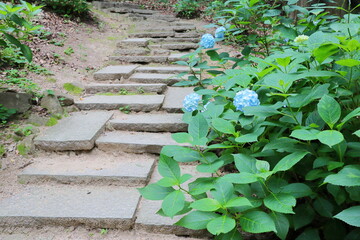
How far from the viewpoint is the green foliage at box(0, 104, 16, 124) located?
2410mm

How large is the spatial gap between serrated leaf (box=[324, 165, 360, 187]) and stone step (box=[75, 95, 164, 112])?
78.7 inches

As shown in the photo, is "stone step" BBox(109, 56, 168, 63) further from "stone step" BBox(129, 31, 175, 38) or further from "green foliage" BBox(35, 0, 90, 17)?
"green foliage" BBox(35, 0, 90, 17)

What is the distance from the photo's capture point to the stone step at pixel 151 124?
8.27ft

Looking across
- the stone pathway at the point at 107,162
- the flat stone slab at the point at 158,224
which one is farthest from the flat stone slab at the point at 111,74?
the flat stone slab at the point at 158,224

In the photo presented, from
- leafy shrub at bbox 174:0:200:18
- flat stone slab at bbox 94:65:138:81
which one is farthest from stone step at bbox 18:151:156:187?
Answer: leafy shrub at bbox 174:0:200:18

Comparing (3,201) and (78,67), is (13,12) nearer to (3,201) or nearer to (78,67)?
A: (3,201)

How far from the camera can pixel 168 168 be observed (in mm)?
1354

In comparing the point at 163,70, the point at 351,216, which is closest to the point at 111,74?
the point at 163,70

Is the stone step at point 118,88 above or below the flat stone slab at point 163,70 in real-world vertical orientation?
below

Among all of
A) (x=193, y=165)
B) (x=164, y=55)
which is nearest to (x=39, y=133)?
(x=193, y=165)

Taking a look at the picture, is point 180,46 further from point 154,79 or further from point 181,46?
point 154,79

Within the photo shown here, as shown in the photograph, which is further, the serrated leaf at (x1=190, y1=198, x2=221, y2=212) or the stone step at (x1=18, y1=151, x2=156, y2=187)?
the stone step at (x1=18, y1=151, x2=156, y2=187)

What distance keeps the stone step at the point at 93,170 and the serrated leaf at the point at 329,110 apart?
1.24 metres

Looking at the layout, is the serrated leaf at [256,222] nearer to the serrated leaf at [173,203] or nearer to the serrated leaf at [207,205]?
the serrated leaf at [207,205]
